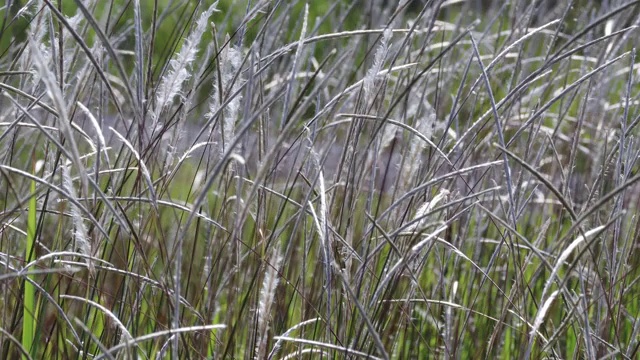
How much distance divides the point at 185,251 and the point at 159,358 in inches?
37.6

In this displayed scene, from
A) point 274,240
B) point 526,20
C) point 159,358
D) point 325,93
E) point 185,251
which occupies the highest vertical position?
point 526,20

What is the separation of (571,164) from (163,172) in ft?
1.87

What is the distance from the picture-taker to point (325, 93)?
202 cm

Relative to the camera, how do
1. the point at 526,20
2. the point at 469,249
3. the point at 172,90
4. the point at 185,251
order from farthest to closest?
the point at 469,249
the point at 185,251
the point at 526,20
the point at 172,90

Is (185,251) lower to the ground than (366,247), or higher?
lower

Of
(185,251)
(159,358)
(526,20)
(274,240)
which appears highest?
(526,20)

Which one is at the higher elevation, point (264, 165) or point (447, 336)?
point (264, 165)

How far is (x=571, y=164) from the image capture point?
3.99 ft

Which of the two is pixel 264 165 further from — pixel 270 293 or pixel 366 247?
pixel 366 247

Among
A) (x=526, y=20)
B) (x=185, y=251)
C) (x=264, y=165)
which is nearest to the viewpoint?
(x=264, y=165)

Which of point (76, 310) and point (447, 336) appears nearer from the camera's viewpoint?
point (447, 336)

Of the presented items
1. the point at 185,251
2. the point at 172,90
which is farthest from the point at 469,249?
the point at 172,90

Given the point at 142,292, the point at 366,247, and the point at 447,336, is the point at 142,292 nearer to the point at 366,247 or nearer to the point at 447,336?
the point at 366,247

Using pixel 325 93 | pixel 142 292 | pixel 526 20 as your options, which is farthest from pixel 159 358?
pixel 325 93
